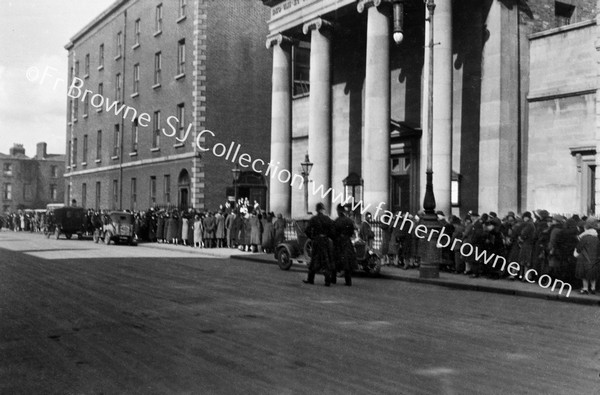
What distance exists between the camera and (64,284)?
13.5 meters

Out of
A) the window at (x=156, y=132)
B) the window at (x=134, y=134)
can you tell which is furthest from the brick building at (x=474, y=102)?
the window at (x=134, y=134)

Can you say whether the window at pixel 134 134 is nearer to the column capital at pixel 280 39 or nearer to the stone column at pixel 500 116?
the column capital at pixel 280 39

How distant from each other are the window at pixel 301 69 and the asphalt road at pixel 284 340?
2581 cm

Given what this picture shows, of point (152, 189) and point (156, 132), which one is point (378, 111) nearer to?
point (156, 132)

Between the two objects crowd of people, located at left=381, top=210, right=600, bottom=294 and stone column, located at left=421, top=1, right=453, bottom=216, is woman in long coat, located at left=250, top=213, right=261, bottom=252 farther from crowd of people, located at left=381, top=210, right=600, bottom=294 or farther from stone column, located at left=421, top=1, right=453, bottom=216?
stone column, located at left=421, top=1, right=453, bottom=216

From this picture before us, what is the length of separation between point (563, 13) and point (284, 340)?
72.6ft

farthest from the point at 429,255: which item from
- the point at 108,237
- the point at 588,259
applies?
the point at 108,237

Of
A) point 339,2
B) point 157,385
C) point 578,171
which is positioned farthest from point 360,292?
point 339,2

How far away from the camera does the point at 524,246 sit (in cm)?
1525

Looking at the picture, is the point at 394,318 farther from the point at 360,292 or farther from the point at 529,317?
the point at 360,292

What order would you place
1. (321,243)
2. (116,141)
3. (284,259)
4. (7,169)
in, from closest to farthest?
(321,243) < (284,259) < (116,141) < (7,169)

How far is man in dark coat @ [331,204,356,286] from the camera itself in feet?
46.8

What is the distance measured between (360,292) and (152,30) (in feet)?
105

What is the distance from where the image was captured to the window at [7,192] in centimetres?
9144
